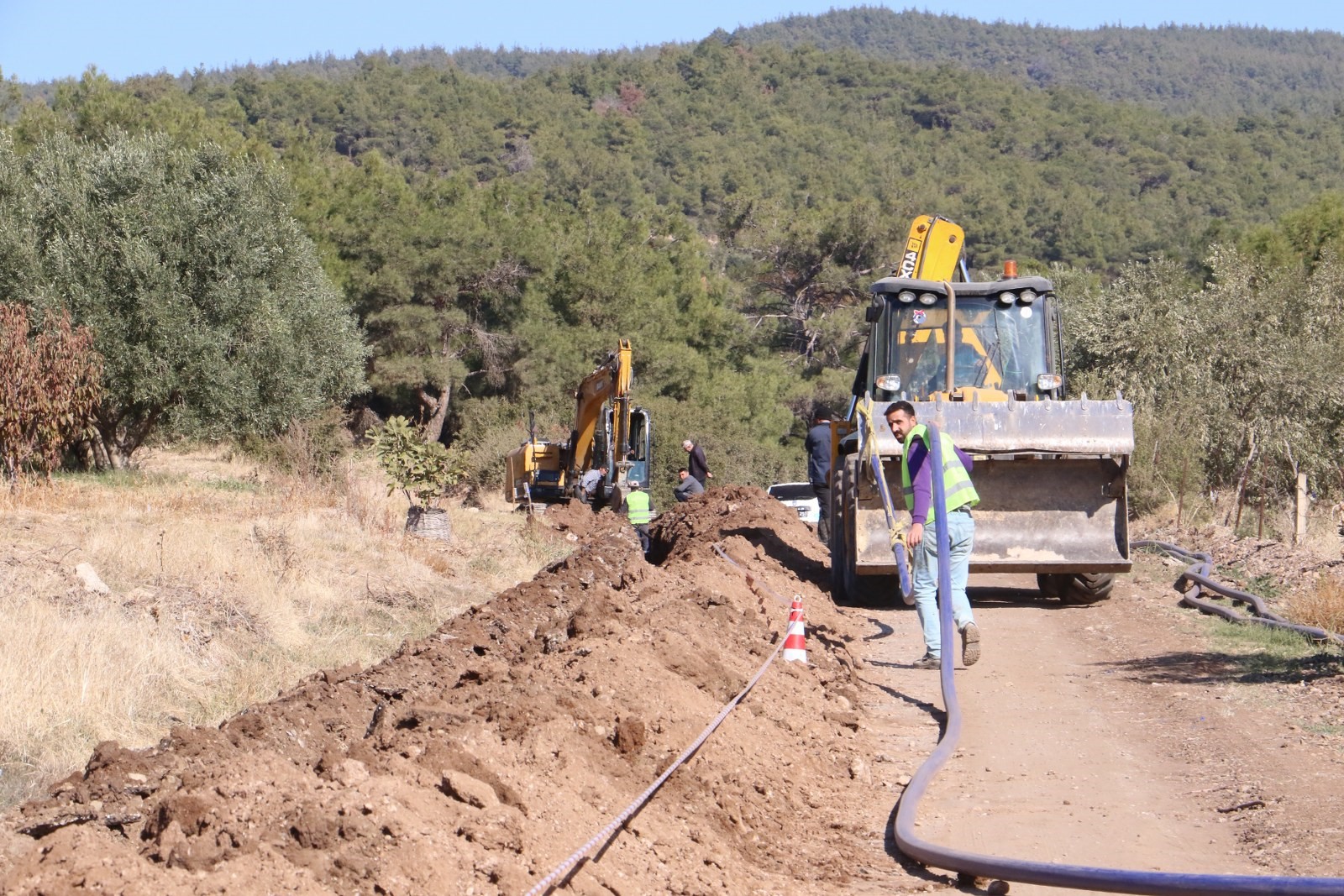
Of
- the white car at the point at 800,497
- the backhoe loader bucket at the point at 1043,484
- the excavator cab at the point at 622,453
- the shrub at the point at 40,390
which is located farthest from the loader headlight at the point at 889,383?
the white car at the point at 800,497

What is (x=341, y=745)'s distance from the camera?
7074 mm

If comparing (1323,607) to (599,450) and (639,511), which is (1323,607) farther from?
(599,450)

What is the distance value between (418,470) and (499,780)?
49.4ft

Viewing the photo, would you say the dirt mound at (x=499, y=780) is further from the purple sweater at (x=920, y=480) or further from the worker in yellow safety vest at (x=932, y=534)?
the purple sweater at (x=920, y=480)

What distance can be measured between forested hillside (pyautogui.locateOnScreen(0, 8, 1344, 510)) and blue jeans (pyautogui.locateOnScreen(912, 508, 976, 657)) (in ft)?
63.0

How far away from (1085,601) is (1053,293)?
3236mm

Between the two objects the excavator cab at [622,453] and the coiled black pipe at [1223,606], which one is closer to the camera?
the coiled black pipe at [1223,606]

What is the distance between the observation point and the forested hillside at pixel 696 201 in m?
42.8

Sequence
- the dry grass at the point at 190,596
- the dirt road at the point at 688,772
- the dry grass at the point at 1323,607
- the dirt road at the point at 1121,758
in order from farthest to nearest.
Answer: the dry grass at the point at 1323,607, the dry grass at the point at 190,596, the dirt road at the point at 1121,758, the dirt road at the point at 688,772

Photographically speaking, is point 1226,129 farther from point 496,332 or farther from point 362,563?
point 362,563

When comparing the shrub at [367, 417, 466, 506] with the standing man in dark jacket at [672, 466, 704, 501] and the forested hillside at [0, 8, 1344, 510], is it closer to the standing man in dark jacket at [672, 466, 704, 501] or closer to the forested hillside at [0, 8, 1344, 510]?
the standing man in dark jacket at [672, 466, 704, 501]

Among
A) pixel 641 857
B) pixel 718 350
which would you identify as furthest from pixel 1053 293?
pixel 718 350

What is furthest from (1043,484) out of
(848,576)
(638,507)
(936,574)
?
(638,507)

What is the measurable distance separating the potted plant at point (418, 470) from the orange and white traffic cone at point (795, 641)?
10.8m
